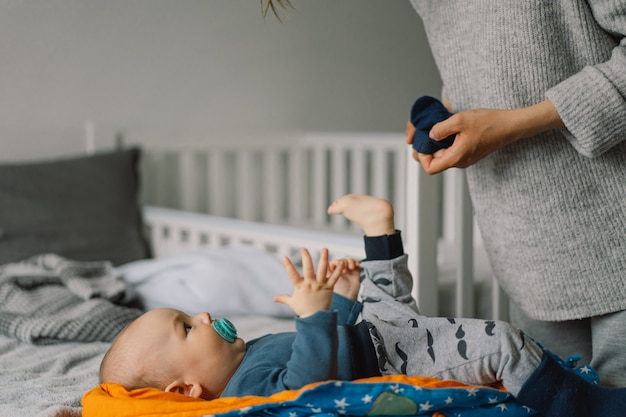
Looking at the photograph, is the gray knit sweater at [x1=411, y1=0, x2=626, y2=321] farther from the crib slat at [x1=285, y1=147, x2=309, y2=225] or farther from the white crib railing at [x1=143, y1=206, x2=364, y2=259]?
the crib slat at [x1=285, y1=147, x2=309, y2=225]

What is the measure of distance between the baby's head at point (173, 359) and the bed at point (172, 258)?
48mm

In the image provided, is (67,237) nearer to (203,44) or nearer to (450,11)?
(203,44)

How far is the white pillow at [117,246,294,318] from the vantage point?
136cm

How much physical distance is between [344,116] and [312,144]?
8.4 inches

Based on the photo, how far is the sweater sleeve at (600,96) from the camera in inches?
32.7

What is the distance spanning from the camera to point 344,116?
2.54 meters

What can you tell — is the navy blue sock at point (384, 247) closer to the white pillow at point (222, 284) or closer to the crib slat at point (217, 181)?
the white pillow at point (222, 284)

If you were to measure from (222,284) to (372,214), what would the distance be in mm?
512

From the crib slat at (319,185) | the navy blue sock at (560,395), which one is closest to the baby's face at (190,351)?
the navy blue sock at (560,395)

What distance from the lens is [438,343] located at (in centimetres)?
83

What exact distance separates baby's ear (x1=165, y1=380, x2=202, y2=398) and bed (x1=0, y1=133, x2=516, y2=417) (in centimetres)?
5

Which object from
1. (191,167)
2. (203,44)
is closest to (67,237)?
(191,167)

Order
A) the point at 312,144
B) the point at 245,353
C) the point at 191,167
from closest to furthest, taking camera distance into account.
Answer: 1. the point at 245,353
2. the point at 191,167
3. the point at 312,144

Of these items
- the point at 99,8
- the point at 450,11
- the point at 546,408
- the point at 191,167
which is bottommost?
the point at 546,408
